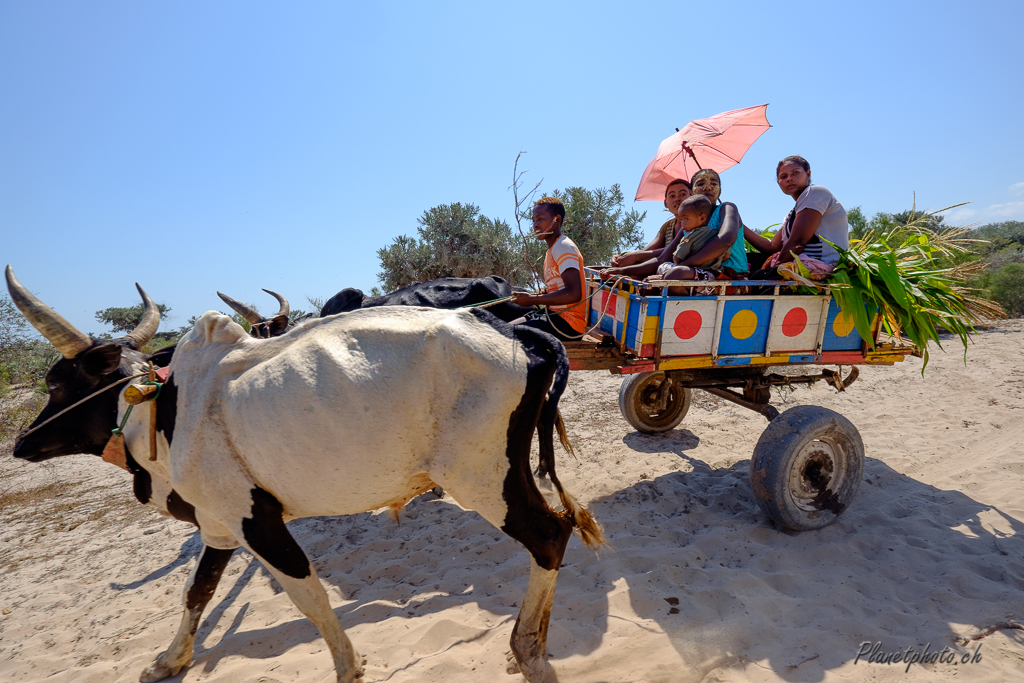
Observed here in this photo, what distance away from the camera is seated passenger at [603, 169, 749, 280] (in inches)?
161

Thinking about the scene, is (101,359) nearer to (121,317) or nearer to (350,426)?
(350,426)

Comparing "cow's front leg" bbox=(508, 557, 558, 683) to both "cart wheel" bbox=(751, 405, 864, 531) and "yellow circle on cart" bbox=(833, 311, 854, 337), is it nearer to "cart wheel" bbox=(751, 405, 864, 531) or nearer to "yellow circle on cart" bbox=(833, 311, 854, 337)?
"cart wheel" bbox=(751, 405, 864, 531)

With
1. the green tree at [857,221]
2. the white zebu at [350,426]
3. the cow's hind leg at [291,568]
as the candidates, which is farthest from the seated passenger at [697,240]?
the green tree at [857,221]

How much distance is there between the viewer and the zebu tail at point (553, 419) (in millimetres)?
2793

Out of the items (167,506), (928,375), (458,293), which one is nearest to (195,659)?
(167,506)

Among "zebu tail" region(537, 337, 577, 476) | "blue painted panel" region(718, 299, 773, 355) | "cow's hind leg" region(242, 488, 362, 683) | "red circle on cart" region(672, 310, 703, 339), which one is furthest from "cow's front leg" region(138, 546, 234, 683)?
"blue painted panel" region(718, 299, 773, 355)

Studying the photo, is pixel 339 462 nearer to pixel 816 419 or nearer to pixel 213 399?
pixel 213 399

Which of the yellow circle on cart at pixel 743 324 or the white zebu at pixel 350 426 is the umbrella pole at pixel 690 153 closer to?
the yellow circle on cart at pixel 743 324

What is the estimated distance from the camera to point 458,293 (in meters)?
4.31

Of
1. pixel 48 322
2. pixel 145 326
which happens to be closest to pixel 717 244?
pixel 145 326

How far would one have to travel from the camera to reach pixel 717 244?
13.4ft

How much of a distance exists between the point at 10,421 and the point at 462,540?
7504 millimetres

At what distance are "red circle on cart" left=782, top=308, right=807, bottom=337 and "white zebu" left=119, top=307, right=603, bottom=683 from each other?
2.33 m

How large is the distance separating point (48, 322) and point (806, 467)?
515 cm
